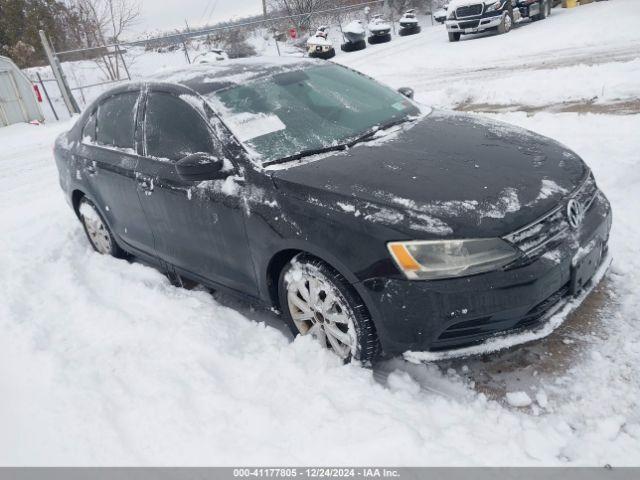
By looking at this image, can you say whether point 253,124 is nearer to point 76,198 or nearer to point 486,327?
point 486,327

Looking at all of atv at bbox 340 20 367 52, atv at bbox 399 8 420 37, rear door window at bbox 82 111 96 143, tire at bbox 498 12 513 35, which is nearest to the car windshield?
rear door window at bbox 82 111 96 143

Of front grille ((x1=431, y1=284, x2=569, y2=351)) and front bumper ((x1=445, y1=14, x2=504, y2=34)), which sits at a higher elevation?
front bumper ((x1=445, y1=14, x2=504, y2=34))

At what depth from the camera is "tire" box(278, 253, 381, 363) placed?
2.52 meters

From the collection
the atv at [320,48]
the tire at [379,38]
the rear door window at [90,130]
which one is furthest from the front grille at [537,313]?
the tire at [379,38]

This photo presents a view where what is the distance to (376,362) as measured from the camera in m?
2.86

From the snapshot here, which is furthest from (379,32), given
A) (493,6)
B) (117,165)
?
(117,165)

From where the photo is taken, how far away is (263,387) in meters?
2.68

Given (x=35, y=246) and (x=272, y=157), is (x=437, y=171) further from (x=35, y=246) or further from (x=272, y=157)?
(x=35, y=246)

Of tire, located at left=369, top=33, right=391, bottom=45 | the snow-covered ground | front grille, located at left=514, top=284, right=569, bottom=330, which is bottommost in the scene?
the snow-covered ground

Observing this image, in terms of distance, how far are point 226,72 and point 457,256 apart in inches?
87.0

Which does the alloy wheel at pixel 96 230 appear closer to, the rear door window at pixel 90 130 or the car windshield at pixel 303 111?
the rear door window at pixel 90 130

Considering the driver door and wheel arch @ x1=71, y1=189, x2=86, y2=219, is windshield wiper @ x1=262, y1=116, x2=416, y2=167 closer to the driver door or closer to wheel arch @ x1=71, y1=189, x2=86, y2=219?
the driver door

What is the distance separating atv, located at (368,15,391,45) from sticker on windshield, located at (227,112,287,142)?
20.0 m

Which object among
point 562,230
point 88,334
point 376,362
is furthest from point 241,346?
point 562,230
